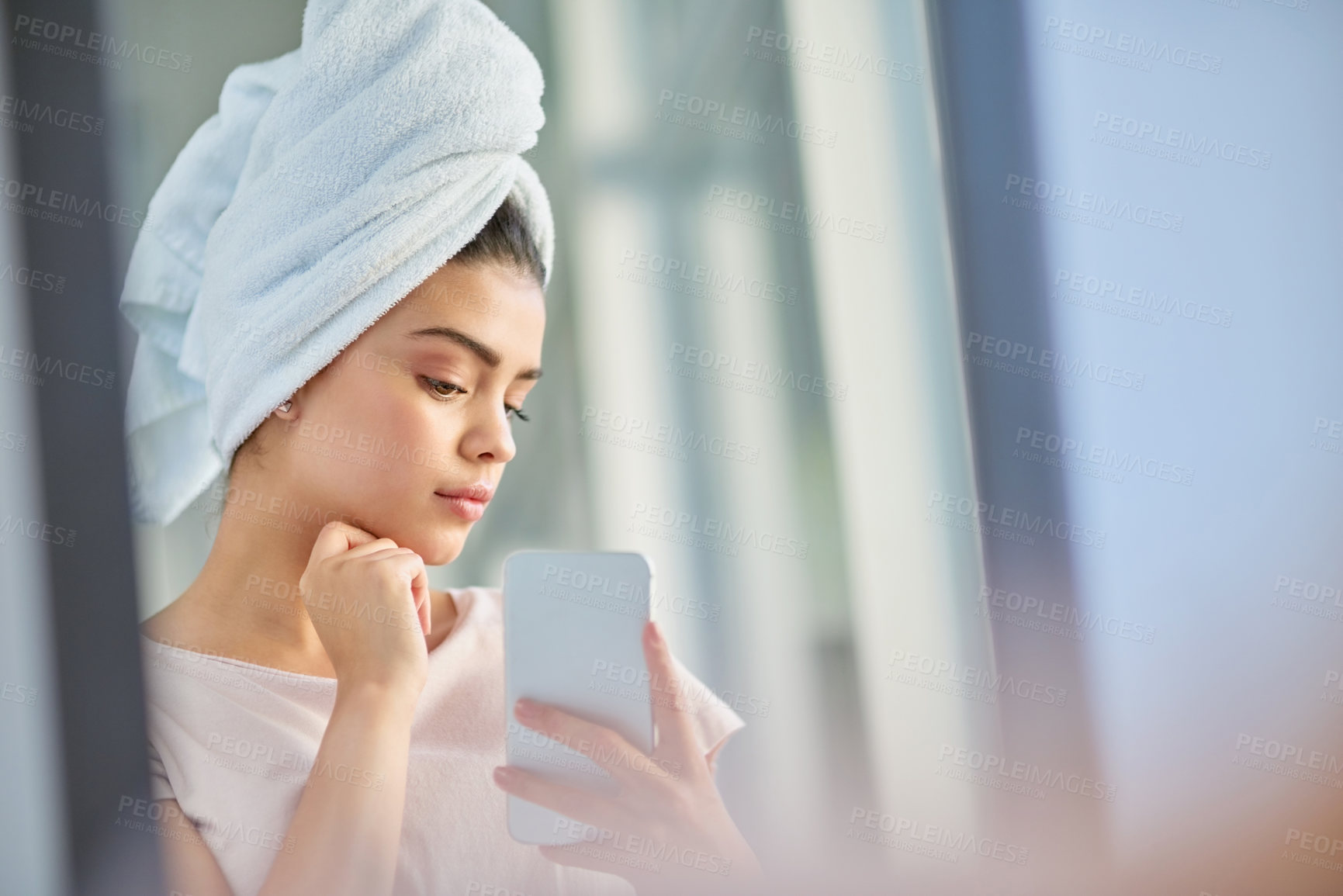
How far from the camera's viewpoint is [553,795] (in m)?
0.65

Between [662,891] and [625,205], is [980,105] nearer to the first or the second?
[625,205]

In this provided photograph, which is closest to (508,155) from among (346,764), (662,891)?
(346,764)

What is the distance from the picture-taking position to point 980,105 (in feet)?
2.77

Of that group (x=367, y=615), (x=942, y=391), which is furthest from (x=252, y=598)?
(x=942, y=391)

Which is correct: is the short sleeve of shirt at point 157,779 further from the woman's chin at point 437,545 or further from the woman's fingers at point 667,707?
the woman's fingers at point 667,707

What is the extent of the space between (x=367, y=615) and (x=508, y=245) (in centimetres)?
29

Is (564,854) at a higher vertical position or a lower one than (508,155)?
lower

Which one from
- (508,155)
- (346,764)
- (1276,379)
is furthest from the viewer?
(1276,379)

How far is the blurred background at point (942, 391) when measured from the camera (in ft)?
2.53

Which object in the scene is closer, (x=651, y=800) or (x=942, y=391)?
(x=651, y=800)

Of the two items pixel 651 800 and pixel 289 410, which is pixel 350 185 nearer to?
pixel 289 410

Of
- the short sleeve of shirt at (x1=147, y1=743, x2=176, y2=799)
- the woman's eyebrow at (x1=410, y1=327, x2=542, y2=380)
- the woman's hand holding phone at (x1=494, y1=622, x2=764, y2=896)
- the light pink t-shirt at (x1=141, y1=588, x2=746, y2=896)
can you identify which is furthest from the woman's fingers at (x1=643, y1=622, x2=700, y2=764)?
the short sleeve of shirt at (x1=147, y1=743, x2=176, y2=799)

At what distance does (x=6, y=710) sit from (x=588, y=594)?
1.35ft

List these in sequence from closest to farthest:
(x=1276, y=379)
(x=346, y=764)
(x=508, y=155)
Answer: (x=346, y=764) < (x=508, y=155) < (x=1276, y=379)
